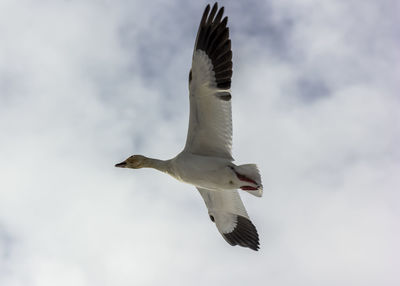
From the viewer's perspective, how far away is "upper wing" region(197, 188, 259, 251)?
685 inches

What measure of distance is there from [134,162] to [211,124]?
292 cm

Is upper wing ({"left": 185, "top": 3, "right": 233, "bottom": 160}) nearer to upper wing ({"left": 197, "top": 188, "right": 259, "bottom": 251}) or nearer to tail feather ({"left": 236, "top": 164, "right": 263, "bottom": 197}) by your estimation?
tail feather ({"left": 236, "top": 164, "right": 263, "bottom": 197})

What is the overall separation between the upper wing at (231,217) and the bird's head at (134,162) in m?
1.57

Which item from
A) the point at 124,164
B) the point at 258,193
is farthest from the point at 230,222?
the point at 124,164

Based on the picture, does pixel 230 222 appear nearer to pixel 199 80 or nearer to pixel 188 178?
pixel 188 178

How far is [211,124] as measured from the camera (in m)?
15.9

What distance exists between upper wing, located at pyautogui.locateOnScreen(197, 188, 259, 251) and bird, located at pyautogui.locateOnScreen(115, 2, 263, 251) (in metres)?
0.77

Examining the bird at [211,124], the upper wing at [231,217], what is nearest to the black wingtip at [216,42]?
the bird at [211,124]

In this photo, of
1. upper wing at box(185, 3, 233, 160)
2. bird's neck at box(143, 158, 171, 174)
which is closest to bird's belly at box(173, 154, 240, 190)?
bird's neck at box(143, 158, 171, 174)

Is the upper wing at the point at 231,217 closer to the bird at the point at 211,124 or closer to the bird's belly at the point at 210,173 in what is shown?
the bird at the point at 211,124

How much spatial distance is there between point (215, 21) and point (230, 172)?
130 inches

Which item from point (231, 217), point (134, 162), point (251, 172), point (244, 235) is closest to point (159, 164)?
point (134, 162)

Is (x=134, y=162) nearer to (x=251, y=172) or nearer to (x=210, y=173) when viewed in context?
(x=210, y=173)

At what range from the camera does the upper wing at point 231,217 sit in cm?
1741
